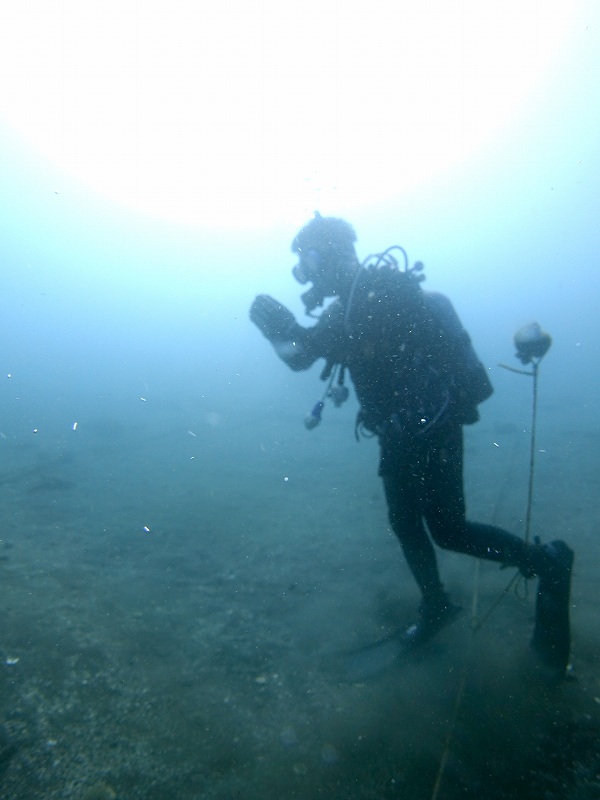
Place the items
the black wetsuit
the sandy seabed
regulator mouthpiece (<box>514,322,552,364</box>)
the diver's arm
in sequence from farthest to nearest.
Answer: regulator mouthpiece (<box>514,322,552,364</box>) → the diver's arm → the black wetsuit → the sandy seabed

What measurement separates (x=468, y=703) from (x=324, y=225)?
A: 3277mm

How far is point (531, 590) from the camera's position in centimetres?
395

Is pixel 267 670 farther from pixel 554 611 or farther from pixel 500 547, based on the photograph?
pixel 554 611

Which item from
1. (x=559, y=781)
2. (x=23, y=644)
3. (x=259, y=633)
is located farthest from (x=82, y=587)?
(x=559, y=781)

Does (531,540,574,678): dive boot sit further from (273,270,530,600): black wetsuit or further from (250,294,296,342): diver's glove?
Result: (250,294,296,342): diver's glove

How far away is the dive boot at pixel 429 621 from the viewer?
10.1 feet

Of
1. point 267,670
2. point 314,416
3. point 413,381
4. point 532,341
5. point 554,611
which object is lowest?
point 267,670

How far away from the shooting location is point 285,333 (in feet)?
9.64

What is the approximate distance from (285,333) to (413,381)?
959mm

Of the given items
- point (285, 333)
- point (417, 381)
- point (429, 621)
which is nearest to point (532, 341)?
point (417, 381)

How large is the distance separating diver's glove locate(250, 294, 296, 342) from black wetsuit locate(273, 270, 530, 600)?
0.29ft

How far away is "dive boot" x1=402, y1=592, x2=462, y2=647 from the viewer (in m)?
3.07

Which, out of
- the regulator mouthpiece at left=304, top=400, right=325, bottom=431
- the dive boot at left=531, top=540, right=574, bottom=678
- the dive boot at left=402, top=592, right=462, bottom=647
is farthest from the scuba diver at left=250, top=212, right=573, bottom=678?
the dive boot at left=402, top=592, right=462, bottom=647

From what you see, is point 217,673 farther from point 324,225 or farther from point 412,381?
point 324,225
